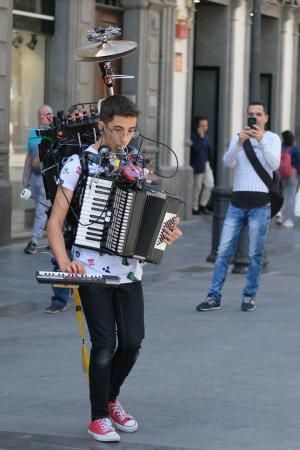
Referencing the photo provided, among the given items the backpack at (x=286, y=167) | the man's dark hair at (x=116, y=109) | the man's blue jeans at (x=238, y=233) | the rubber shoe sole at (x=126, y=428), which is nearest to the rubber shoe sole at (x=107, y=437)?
the rubber shoe sole at (x=126, y=428)

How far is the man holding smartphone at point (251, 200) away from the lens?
10.8 m

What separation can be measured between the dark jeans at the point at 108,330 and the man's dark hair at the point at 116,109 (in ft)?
2.99

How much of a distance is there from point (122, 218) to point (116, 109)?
58 centimetres

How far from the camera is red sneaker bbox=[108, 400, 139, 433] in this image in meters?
6.73

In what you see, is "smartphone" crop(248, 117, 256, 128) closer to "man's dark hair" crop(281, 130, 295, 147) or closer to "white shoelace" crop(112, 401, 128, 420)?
"white shoelace" crop(112, 401, 128, 420)

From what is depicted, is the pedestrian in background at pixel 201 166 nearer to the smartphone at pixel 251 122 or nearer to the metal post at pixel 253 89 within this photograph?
the metal post at pixel 253 89

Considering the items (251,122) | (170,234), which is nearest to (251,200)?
(251,122)

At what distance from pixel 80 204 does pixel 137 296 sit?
61 cm

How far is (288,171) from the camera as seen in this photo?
20906 millimetres

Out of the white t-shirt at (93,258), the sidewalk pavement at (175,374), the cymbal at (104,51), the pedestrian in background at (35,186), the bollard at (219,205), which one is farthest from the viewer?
the pedestrian in background at (35,186)

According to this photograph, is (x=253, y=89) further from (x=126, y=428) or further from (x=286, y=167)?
(x=126, y=428)

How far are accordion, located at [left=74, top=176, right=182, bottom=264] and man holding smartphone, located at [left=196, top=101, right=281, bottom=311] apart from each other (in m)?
4.33

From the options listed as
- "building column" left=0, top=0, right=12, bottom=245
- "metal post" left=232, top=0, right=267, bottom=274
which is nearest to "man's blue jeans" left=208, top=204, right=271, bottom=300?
"metal post" left=232, top=0, right=267, bottom=274

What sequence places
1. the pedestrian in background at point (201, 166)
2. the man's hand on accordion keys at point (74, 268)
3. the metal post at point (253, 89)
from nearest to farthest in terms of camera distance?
the man's hand on accordion keys at point (74, 268) < the metal post at point (253, 89) < the pedestrian in background at point (201, 166)
